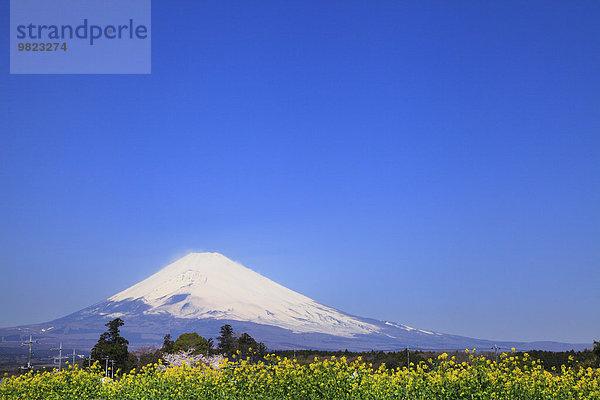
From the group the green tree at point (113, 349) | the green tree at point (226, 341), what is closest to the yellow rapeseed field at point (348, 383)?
the green tree at point (113, 349)

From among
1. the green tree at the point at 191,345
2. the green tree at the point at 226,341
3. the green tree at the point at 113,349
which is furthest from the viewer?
the green tree at the point at 226,341

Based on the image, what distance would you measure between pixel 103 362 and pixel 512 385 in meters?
42.6

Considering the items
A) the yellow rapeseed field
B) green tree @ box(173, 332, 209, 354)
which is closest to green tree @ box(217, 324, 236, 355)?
green tree @ box(173, 332, 209, 354)

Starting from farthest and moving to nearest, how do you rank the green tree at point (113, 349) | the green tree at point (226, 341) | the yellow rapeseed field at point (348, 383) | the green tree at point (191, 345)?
1. the green tree at point (226, 341)
2. the green tree at point (191, 345)
3. the green tree at point (113, 349)
4. the yellow rapeseed field at point (348, 383)

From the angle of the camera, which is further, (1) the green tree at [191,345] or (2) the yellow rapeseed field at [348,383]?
(1) the green tree at [191,345]

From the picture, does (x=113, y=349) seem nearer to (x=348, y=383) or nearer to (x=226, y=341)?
(x=226, y=341)

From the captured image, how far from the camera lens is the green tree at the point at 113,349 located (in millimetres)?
46031

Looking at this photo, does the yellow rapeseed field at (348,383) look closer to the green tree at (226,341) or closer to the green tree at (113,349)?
the green tree at (113,349)

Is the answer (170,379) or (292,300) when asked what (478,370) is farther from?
(292,300)

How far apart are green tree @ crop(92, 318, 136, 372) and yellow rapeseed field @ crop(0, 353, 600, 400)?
3681 cm

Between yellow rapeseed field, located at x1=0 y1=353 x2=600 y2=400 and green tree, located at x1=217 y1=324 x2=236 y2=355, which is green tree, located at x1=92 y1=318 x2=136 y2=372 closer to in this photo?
green tree, located at x1=217 y1=324 x2=236 y2=355

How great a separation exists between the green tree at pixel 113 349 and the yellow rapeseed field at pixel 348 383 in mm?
36811

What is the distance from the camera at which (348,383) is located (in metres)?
10.1

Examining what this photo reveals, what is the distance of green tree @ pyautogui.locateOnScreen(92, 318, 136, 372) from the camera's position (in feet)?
151
